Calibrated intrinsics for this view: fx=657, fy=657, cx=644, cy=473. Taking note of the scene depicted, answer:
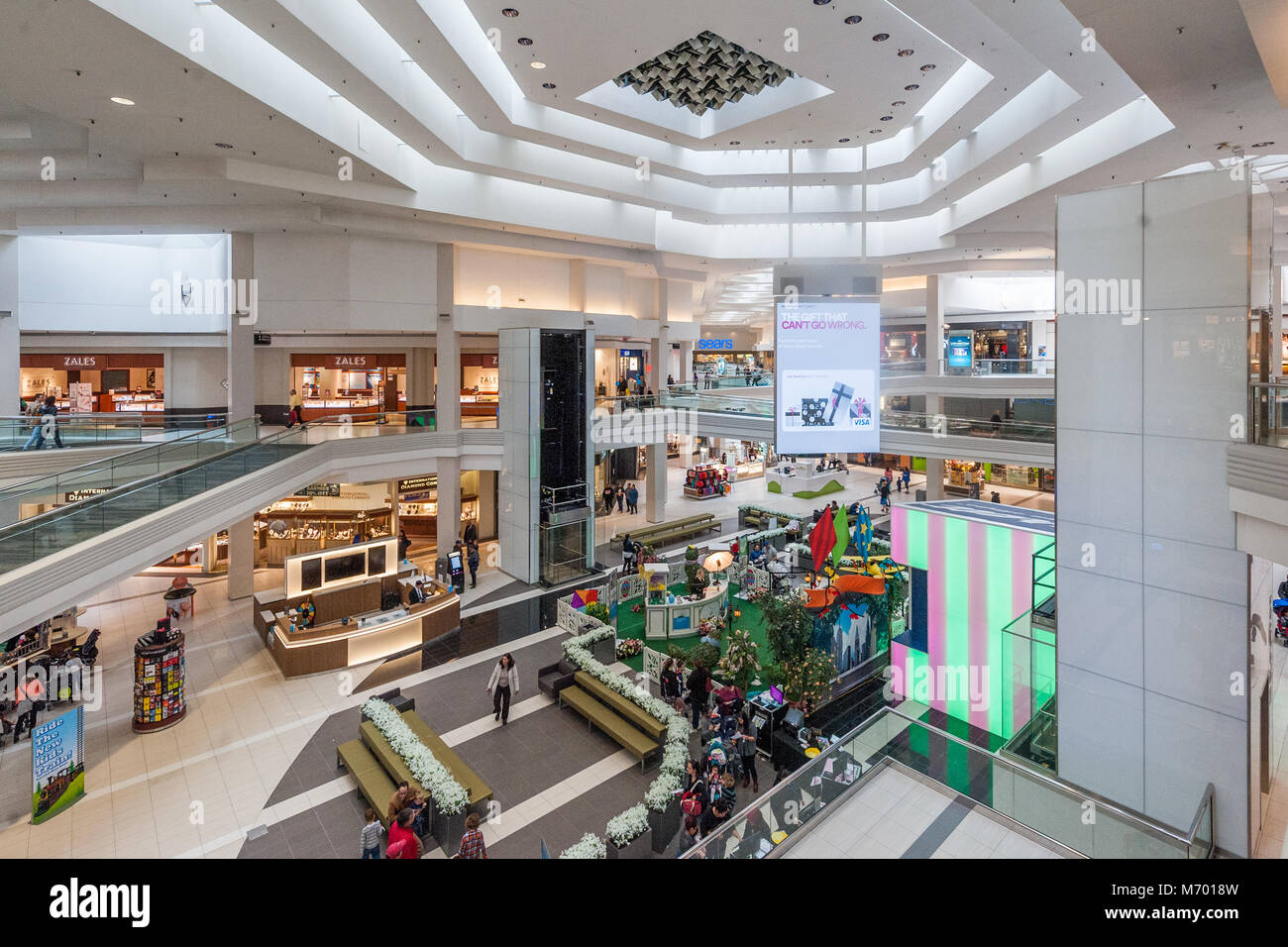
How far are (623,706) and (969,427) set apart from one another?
1213cm

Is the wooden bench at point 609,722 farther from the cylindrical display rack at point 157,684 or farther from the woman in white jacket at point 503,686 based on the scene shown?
the cylindrical display rack at point 157,684

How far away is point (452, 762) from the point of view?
27.9 feet

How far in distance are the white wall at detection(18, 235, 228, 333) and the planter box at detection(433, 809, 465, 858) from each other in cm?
1797

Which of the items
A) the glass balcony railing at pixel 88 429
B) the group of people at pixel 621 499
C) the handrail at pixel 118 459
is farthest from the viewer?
the group of people at pixel 621 499

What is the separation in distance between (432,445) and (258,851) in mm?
11718

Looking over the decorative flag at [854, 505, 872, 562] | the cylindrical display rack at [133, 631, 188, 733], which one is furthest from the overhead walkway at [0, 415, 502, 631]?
the decorative flag at [854, 505, 872, 562]

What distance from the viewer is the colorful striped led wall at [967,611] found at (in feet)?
29.6

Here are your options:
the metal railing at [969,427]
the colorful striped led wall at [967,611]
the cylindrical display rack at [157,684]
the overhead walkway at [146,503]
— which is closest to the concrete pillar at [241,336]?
the overhead walkway at [146,503]

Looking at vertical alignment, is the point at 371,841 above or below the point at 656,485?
below

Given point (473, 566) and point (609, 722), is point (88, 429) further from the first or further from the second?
point (609, 722)

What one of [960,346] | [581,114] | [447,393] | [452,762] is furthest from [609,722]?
[960,346]

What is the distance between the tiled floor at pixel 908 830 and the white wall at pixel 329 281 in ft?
50.8

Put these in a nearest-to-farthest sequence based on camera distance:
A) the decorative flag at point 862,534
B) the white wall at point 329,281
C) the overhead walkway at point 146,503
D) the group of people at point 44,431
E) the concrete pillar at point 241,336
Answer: the overhead walkway at point 146,503 < the group of people at point 44,431 < the concrete pillar at point 241,336 < the white wall at point 329,281 < the decorative flag at point 862,534

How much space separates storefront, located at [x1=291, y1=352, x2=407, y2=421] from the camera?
2072cm
